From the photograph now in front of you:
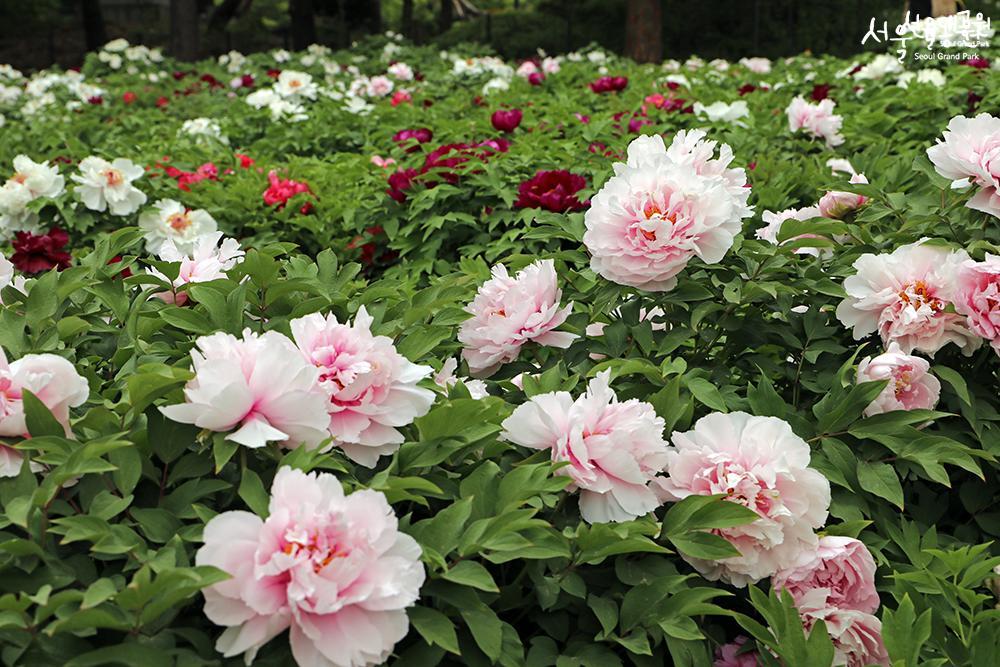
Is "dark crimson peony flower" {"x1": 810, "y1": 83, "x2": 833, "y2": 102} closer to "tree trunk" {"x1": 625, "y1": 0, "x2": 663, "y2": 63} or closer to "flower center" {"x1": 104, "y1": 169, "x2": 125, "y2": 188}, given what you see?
"flower center" {"x1": 104, "y1": 169, "x2": 125, "y2": 188}

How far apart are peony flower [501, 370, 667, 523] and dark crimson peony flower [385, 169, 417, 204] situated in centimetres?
245

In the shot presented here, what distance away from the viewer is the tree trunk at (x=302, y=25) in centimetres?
1571

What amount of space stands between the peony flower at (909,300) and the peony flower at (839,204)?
1.32 feet

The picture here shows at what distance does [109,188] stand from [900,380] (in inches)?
111

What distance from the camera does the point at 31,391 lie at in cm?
126

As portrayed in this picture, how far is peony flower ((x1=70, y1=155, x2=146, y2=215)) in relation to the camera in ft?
11.7

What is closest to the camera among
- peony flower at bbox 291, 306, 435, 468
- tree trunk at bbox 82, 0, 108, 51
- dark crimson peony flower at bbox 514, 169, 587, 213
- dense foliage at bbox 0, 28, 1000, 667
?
dense foliage at bbox 0, 28, 1000, 667

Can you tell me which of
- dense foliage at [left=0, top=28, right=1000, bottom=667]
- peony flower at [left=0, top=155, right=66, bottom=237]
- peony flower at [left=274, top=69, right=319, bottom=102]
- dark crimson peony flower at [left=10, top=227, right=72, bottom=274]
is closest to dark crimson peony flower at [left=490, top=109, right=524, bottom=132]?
dense foliage at [left=0, top=28, right=1000, bottom=667]

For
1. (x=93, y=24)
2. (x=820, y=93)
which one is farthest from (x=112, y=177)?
(x=93, y=24)

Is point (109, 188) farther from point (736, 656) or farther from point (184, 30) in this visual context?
point (184, 30)

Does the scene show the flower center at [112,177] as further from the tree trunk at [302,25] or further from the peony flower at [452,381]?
the tree trunk at [302,25]

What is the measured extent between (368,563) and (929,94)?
455 cm

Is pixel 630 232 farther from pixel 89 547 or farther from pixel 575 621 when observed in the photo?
pixel 89 547

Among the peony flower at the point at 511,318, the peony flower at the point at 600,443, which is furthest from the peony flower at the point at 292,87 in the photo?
the peony flower at the point at 600,443
